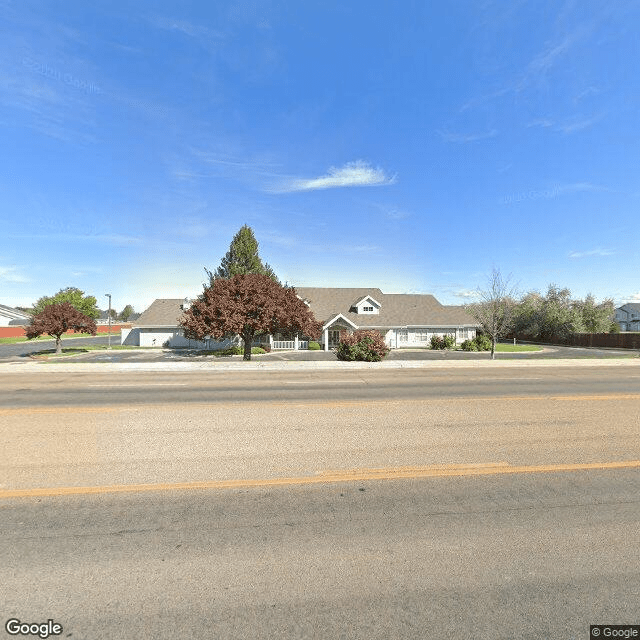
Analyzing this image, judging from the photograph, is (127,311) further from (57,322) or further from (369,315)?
(369,315)

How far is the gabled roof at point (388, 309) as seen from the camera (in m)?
41.9

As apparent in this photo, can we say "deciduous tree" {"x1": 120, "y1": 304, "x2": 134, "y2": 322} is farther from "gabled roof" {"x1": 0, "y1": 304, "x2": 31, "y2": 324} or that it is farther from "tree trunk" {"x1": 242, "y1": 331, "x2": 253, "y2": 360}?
"tree trunk" {"x1": 242, "y1": 331, "x2": 253, "y2": 360}

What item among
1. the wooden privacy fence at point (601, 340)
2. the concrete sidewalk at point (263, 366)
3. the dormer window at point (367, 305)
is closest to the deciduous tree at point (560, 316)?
the wooden privacy fence at point (601, 340)

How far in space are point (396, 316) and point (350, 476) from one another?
126 feet

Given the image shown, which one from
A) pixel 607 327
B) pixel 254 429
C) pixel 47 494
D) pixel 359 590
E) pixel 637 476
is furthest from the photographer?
pixel 607 327

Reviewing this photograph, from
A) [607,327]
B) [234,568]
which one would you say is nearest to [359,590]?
[234,568]

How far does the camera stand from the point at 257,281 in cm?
2653

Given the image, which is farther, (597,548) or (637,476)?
(637,476)

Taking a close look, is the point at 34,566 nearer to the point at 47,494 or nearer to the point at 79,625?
the point at 79,625

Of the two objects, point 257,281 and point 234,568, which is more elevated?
point 257,281

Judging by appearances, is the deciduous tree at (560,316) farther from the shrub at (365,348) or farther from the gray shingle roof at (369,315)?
the shrub at (365,348)

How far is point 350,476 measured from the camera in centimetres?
516

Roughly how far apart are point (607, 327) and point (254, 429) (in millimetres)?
Answer: 57246

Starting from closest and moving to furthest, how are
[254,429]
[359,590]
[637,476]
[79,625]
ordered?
[79,625] < [359,590] < [637,476] < [254,429]
